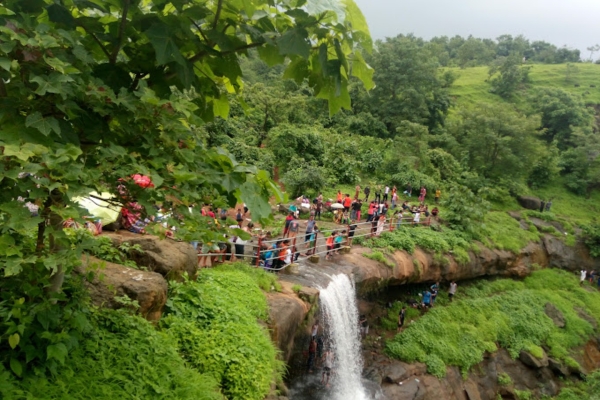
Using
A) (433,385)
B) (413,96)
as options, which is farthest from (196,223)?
(413,96)

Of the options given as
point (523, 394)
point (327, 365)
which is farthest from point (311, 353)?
point (523, 394)

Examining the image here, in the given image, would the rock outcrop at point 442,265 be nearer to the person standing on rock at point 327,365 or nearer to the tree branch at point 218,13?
the person standing on rock at point 327,365

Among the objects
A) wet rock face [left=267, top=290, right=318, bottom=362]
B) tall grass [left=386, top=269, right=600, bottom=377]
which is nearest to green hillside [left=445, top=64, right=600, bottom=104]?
tall grass [left=386, top=269, right=600, bottom=377]

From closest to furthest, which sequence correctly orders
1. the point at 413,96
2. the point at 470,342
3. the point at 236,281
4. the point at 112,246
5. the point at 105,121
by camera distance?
the point at 105,121 → the point at 112,246 → the point at 236,281 → the point at 470,342 → the point at 413,96

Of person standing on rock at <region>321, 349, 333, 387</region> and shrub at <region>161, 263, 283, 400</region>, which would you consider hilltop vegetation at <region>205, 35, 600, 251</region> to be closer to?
person standing on rock at <region>321, 349, 333, 387</region>

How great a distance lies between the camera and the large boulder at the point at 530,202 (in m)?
31.5

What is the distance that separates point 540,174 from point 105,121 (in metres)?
39.7

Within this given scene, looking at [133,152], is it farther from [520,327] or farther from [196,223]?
[520,327]

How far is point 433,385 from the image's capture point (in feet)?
47.9

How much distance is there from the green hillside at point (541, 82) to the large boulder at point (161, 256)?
4927 centimetres

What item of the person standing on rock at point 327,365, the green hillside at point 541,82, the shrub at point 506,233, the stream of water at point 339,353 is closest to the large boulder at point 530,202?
the shrub at point 506,233

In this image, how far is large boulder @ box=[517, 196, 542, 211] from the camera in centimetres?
3148

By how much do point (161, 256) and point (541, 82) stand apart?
65.2 meters

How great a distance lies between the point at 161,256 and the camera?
7.36m
